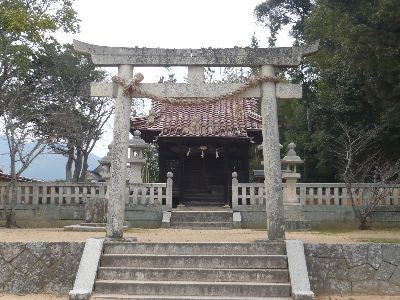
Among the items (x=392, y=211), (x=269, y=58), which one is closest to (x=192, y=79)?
(x=269, y=58)

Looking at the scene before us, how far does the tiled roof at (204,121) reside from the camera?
800 inches

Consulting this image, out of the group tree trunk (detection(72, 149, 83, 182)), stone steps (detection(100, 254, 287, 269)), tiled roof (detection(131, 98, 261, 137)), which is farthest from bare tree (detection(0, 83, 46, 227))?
tree trunk (detection(72, 149, 83, 182))

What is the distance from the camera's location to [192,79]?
396 inches

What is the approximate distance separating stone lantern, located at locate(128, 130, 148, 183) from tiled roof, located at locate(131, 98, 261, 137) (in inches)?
50.9

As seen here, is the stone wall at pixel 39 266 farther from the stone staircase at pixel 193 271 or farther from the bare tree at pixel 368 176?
the bare tree at pixel 368 176

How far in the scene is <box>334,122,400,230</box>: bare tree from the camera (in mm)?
16125

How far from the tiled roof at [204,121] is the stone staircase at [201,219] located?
374cm

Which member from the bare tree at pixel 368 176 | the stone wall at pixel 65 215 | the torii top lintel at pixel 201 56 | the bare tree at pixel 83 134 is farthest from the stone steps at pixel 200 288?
the bare tree at pixel 83 134

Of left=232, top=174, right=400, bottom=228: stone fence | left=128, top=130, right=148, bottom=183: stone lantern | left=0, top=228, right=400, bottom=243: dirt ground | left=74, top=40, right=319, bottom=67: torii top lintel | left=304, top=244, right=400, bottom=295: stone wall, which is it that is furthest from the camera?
left=128, top=130, right=148, bottom=183: stone lantern

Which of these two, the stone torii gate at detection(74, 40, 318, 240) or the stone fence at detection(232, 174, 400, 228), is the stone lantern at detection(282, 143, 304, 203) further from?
the stone torii gate at detection(74, 40, 318, 240)

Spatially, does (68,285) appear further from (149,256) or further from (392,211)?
(392,211)

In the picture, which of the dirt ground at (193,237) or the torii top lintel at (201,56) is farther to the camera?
the torii top lintel at (201,56)

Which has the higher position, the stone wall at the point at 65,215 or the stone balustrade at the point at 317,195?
the stone balustrade at the point at 317,195

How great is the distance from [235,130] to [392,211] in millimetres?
7002
